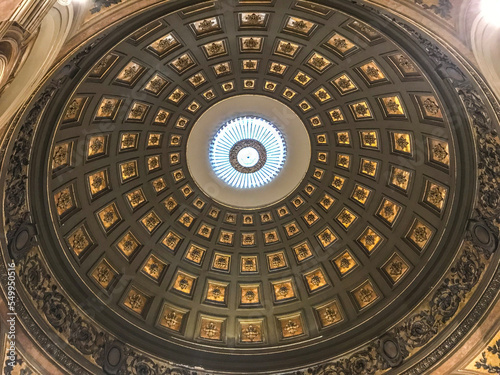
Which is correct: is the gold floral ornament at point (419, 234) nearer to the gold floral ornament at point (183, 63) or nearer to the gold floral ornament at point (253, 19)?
the gold floral ornament at point (253, 19)

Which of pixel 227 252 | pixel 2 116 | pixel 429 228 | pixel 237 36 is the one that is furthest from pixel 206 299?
pixel 2 116

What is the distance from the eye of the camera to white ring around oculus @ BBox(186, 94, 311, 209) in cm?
2312

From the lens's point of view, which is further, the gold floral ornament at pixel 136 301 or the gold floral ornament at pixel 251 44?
the gold floral ornament at pixel 136 301

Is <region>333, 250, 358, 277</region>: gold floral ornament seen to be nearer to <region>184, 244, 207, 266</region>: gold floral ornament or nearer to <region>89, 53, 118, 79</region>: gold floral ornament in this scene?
<region>184, 244, 207, 266</region>: gold floral ornament

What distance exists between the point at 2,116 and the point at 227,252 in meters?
16.0

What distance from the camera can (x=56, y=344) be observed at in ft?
54.0

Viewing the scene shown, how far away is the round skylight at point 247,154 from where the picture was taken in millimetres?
24484

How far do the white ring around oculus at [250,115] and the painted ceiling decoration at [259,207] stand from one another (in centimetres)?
25

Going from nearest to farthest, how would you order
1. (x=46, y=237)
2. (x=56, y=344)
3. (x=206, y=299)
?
(x=56, y=344) → (x=46, y=237) → (x=206, y=299)

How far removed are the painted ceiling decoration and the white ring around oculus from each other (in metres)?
0.25

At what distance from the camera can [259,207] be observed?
2497 cm

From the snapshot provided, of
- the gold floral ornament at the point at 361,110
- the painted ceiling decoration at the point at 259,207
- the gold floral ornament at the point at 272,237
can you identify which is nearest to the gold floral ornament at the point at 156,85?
the painted ceiling decoration at the point at 259,207

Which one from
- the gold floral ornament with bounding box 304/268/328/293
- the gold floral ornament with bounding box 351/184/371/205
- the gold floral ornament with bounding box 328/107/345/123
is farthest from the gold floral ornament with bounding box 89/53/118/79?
the gold floral ornament with bounding box 304/268/328/293

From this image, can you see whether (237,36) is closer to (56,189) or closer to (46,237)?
(56,189)
